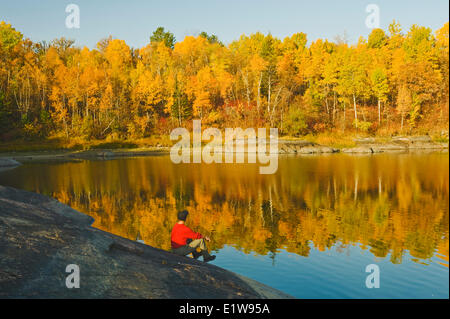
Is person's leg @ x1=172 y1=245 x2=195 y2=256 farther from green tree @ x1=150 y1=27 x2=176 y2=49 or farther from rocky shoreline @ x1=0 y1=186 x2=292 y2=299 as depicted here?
green tree @ x1=150 y1=27 x2=176 y2=49

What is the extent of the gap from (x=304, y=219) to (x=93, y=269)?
448 inches

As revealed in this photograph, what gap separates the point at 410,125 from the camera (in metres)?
72.6

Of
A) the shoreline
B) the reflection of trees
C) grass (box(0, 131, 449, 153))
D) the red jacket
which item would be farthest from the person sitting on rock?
grass (box(0, 131, 449, 153))

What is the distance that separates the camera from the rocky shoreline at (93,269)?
22.4ft

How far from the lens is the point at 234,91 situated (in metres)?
88.6

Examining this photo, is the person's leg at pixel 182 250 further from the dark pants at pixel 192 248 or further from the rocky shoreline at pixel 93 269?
the rocky shoreline at pixel 93 269

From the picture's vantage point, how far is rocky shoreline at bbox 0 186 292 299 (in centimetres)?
681

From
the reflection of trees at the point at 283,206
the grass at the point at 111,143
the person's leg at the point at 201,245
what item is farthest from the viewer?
the grass at the point at 111,143

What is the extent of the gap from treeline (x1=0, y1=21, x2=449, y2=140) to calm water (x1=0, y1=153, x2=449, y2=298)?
4207cm

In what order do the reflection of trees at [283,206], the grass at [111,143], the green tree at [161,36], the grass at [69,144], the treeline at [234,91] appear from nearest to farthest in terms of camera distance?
the reflection of trees at [283,206] < the grass at [69,144] < the grass at [111,143] < the treeline at [234,91] < the green tree at [161,36]

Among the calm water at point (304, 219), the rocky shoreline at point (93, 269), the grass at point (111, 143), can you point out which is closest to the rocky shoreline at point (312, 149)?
the grass at point (111, 143)

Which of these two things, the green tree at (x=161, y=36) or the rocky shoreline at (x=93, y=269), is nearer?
the rocky shoreline at (x=93, y=269)

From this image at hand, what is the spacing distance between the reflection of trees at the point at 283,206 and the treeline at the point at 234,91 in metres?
40.4

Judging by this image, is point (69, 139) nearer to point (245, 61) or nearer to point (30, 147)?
point (30, 147)
